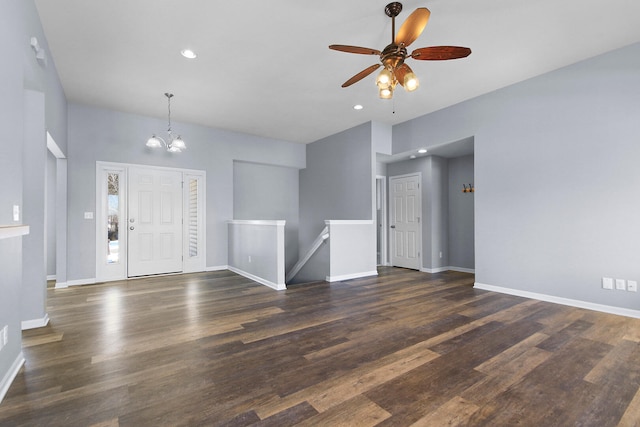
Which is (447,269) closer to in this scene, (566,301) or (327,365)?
(566,301)

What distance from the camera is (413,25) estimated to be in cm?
241

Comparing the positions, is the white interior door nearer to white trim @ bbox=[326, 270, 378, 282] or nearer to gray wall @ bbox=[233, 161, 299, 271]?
gray wall @ bbox=[233, 161, 299, 271]

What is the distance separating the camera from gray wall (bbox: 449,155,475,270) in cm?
631

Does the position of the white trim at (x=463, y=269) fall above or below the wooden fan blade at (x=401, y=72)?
below

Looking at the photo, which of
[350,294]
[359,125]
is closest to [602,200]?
[350,294]

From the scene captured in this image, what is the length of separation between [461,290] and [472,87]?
3.01 m

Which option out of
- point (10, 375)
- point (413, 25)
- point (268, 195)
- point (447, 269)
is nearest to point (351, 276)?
point (447, 269)

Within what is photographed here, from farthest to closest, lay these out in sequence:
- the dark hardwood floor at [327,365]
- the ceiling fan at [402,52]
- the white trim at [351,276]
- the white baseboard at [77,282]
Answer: the white trim at [351,276], the white baseboard at [77,282], the ceiling fan at [402,52], the dark hardwood floor at [327,365]

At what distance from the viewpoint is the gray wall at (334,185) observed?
5.92 meters

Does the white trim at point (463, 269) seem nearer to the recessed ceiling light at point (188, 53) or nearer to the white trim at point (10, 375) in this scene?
the recessed ceiling light at point (188, 53)

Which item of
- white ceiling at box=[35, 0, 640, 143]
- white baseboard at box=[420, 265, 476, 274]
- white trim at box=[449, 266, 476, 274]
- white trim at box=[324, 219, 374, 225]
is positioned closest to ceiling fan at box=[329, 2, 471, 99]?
white ceiling at box=[35, 0, 640, 143]

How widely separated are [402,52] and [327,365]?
2695mm

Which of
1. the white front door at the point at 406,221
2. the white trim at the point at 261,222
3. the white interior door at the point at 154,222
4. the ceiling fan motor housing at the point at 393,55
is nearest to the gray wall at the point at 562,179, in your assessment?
Result: the white front door at the point at 406,221

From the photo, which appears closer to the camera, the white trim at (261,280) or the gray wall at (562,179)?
the gray wall at (562,179)
